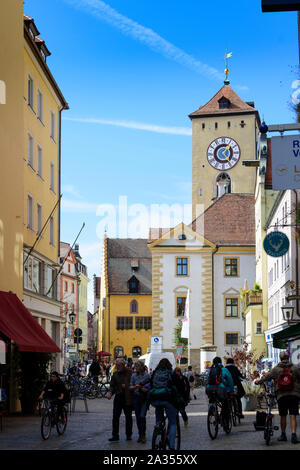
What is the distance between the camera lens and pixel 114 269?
333 ft

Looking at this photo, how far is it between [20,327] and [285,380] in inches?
359

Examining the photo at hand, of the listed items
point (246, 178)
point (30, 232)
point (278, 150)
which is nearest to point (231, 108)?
point (246, 178)

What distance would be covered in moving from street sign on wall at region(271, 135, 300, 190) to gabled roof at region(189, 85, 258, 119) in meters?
81.3

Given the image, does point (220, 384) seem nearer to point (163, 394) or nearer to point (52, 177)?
point (163, 394)

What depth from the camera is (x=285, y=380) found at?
16969 millimetres

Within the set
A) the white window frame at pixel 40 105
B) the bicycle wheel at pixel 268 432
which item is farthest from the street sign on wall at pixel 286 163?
the white window frame at pixel 40 105

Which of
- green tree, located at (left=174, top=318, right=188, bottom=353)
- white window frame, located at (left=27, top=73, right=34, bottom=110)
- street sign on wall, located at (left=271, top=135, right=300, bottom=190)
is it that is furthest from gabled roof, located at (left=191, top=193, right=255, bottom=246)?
street sign on wall, located at (left=271, top=135, right=300, bottom=190)

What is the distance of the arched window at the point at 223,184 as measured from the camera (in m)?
94.7

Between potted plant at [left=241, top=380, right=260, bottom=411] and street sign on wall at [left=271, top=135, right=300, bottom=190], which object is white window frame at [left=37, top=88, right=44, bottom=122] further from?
street sign on wall at [left=271, top=135, right=300, bottom=190]

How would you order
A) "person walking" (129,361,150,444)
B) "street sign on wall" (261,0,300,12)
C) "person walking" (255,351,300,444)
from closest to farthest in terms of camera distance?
"street sign on wall" (261,0,300,12)
"person walking" (255,351,300,444)
"person walking" (129,361,150,444)

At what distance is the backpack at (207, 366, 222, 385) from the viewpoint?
19.7 meters

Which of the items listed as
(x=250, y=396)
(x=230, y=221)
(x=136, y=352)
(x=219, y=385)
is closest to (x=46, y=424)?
(x=219, y=385)

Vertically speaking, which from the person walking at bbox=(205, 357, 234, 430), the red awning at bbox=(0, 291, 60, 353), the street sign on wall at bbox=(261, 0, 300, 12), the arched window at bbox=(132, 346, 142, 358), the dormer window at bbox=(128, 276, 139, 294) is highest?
the dormer window at bbox=(128, 276, 139, 294)
